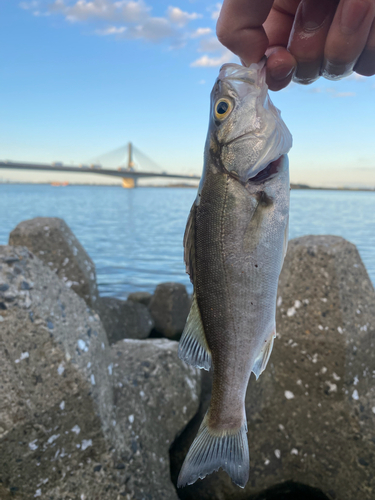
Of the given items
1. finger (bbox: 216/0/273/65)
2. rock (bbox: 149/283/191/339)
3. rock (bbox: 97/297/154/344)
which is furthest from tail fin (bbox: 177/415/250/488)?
rock (bbox: 149/283/191/339)

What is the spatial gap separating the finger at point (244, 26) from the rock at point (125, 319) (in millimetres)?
5041

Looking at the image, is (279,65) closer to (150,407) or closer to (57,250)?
(150,407)

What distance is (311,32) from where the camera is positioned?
2236mm

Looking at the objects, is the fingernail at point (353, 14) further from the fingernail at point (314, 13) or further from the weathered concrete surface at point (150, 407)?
the weathered concrete surface at point (150, 407)

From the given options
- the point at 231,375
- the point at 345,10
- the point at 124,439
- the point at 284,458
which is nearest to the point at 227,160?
the point at 345,10

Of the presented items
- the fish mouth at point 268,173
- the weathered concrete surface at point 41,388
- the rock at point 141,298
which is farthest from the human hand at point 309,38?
the rock at point 141,298

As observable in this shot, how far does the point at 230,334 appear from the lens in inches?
75.6

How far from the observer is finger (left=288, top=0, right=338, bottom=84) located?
220cm

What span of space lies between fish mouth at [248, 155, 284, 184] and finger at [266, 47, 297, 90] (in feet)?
1.92

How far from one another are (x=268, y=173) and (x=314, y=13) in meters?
1.03

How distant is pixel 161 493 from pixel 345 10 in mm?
3362

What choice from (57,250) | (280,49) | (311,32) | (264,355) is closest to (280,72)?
(280,49)

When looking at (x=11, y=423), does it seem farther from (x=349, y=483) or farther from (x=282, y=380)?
(x=349, y=483)

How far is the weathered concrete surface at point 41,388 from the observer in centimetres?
258
